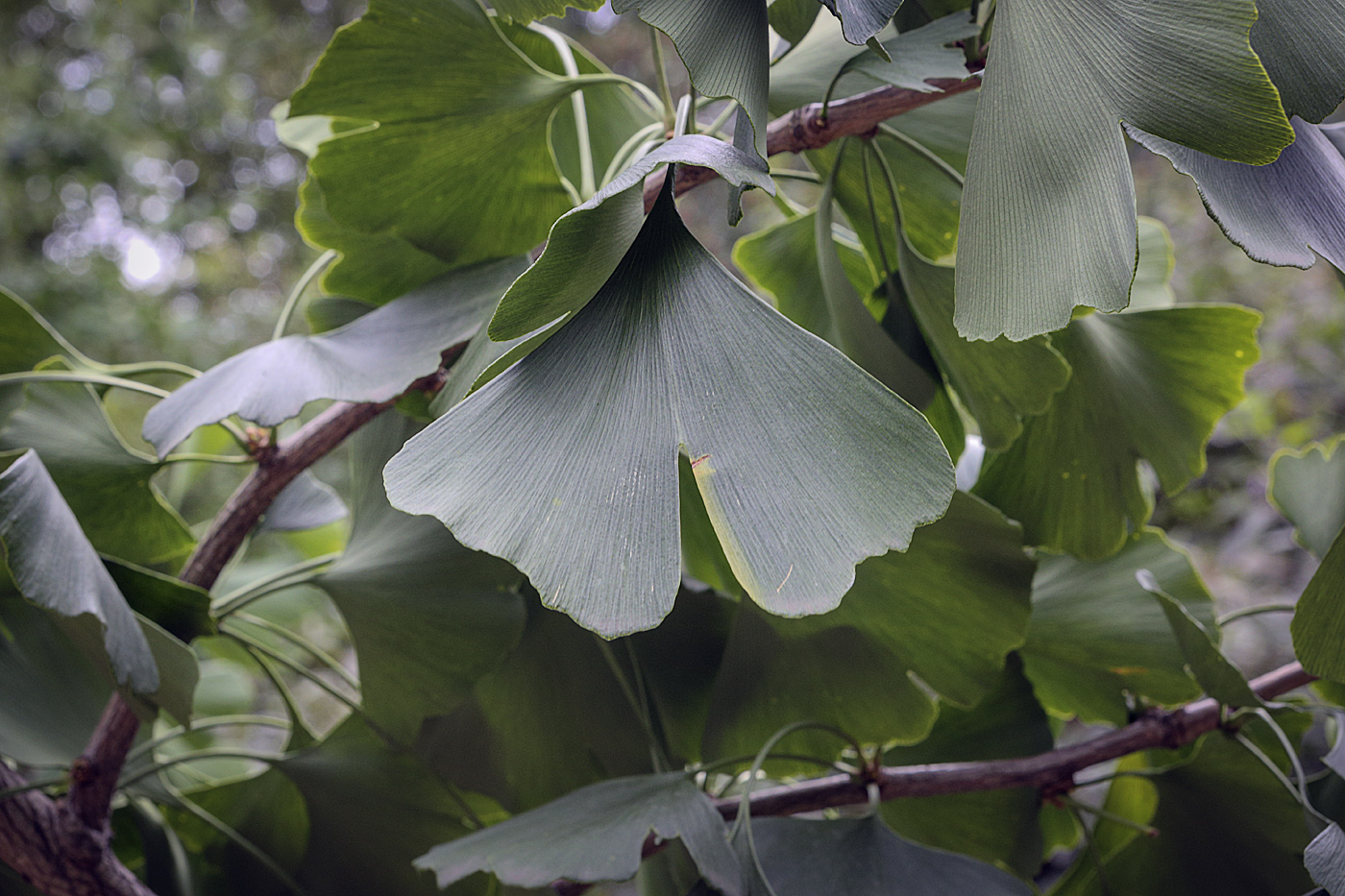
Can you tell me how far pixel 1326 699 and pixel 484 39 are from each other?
612 mm

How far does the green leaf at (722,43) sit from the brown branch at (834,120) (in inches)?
4.0

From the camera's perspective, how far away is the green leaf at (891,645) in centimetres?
41

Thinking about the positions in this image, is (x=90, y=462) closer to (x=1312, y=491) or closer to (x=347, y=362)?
(x=347, y=362)

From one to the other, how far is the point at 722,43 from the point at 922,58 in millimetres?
99

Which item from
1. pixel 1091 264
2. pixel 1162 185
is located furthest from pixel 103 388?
pixel 1162 185

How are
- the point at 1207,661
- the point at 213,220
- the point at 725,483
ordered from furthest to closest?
1. the point at 213,220
2. the point at 1207,661
3. the point at 725,483

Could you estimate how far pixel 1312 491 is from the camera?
1.72ft

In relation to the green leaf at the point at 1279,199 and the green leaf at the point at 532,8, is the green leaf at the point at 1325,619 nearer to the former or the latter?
the green leaf at the point at 1279,199

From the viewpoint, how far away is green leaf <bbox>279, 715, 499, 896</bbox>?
20.4 inches

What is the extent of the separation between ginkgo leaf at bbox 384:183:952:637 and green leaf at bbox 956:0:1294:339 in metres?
0.05

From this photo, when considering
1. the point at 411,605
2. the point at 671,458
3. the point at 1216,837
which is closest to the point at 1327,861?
the point at 1216,837

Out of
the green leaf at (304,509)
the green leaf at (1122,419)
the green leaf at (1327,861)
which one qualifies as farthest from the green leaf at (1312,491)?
the green leaf at (304,509)

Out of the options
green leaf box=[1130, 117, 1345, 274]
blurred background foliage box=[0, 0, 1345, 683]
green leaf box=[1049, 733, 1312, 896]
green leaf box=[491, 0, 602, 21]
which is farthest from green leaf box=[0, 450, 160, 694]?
blurred background foliage box=[0, 0, 1345, 683]

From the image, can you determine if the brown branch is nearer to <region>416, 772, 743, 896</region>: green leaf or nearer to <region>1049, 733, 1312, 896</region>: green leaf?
<region>416, 772, 743, 896</region>: green leaf
